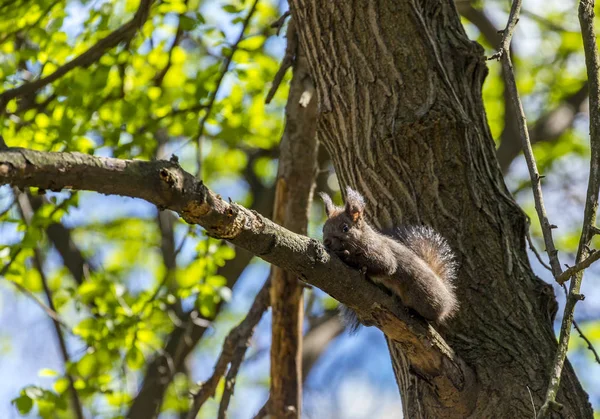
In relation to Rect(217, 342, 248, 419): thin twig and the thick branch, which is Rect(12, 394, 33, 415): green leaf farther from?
the thick branch

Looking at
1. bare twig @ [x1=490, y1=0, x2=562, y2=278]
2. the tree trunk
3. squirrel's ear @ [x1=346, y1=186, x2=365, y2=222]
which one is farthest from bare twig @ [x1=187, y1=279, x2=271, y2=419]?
bare twig @ [x1=490, y1=0, x2=562, y2=278]

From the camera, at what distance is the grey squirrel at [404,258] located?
273 cm

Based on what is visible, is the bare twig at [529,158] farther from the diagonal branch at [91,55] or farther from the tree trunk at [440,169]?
the diagonal branch at [91,55]

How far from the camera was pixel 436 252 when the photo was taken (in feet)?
9.35

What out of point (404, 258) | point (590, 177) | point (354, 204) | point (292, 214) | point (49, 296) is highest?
point (49, 296)

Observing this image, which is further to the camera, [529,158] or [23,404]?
[23,404]

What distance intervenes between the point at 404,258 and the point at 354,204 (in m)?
0.30

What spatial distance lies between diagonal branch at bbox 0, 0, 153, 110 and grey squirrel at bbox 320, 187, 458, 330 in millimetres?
1919

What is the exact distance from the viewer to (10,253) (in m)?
4.01

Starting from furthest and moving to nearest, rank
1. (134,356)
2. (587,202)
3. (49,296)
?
(49,296), (134,356), (587,202)

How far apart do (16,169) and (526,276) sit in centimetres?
207

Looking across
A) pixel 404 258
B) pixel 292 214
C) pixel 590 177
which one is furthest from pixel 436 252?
pixel 292 214

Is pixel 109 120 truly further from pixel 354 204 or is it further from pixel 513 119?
pixel 513 119

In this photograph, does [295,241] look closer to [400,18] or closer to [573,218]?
[400,18]
